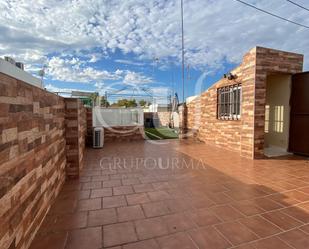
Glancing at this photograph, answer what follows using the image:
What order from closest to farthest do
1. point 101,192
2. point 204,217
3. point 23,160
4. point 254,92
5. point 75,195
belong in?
point 23,160 → point 204,217 → point 75,195 → point 101,192 → point 254,92

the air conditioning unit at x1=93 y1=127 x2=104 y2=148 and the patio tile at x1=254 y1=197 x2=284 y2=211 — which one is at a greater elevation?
the air conditioning unit at x1=93 y1=127 x2=104 y2=148

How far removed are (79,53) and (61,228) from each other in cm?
1055

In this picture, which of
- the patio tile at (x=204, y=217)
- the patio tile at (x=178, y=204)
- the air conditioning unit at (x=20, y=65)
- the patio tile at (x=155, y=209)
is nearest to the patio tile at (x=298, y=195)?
the patio tile at (x=204, y=217)

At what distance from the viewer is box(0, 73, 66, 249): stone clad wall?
1.32 m

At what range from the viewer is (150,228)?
6.82ft

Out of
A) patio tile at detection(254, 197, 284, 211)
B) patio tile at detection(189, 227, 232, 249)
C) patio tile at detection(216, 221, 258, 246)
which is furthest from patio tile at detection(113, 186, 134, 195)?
patio tile at detection(254, 197, 284, 211)

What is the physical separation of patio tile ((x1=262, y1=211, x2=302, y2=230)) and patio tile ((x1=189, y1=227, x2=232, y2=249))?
742mm

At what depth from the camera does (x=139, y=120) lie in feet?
31.1

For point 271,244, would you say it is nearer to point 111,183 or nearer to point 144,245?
point 144,245

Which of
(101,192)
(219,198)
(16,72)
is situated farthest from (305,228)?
(16,72)

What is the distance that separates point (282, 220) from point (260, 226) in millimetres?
335

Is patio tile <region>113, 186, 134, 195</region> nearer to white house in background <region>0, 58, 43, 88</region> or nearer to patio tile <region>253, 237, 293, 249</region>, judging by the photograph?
patio tile <region>253, 237, 293, 249</region>

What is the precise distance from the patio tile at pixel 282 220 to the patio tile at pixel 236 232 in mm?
405

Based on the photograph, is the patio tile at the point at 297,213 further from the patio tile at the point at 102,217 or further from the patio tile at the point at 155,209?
the patio tile at the point at 102,217
